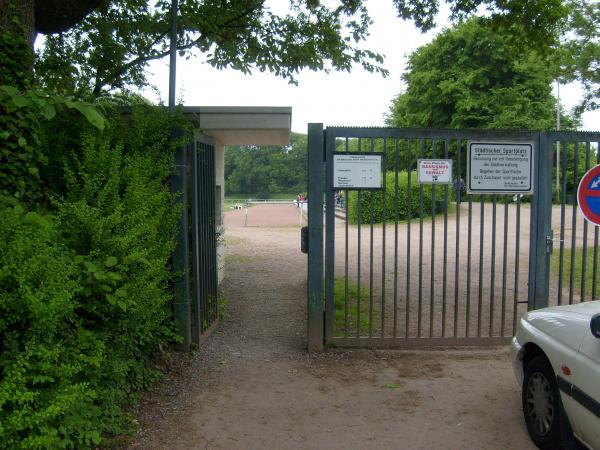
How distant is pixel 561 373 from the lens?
340 centimetres

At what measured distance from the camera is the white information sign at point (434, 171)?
568 centimetres

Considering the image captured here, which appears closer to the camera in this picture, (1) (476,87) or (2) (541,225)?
(2) (541,225)

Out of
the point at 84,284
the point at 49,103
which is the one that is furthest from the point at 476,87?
the point at 84,284

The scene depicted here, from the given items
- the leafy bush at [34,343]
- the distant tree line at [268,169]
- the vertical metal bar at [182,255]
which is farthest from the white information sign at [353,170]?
the distant tree line at [268,169]

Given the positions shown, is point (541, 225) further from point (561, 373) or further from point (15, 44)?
point (15, 44)

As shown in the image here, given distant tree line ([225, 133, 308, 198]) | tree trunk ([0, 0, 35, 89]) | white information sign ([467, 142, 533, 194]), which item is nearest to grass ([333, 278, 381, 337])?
white information sign ([467, 142, 533, 194])

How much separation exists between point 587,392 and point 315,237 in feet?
10.4

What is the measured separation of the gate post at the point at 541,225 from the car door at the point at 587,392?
9.15 ft

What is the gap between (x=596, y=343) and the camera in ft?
10.2

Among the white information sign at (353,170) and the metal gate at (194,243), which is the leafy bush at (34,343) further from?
the white information sign at (353,170)

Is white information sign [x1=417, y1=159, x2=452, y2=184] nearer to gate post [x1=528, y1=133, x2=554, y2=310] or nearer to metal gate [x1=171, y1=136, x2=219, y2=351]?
gate post [x1=528, y1=133, x2=554, y2=310]

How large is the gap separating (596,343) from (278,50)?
8.04 meters

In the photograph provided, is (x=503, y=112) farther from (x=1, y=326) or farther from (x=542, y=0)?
(x=1, y=326)

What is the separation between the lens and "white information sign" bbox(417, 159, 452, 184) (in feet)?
18.6
